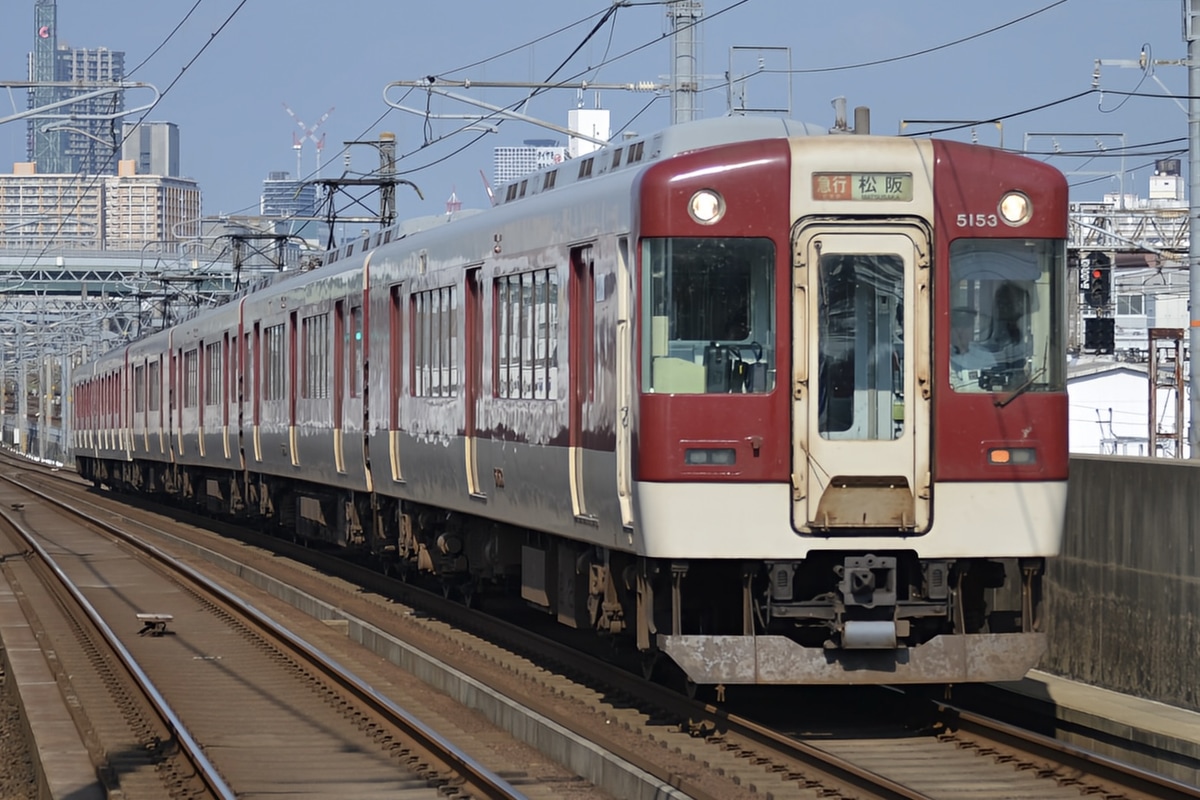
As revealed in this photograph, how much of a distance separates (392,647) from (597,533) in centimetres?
326

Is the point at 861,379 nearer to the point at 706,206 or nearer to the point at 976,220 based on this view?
the point at 976,220

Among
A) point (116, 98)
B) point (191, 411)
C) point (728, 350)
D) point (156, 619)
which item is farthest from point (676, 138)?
point (191, 411)

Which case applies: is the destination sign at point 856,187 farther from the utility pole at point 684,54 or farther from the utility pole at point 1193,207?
the utility pole at point 684,54

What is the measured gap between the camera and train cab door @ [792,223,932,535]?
31.6 ft

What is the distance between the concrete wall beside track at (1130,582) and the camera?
10.3 m

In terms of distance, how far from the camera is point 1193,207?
15.9 m

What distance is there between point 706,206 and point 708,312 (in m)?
0.55

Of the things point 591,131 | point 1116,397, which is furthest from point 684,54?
point 591,131

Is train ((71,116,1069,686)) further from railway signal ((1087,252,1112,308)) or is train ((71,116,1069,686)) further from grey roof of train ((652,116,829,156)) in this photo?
railway signal ((1087,252,1112,308))

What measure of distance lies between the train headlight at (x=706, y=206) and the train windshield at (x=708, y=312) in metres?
0.12

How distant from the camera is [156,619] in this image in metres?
15.6

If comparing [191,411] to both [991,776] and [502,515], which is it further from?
[991,776]

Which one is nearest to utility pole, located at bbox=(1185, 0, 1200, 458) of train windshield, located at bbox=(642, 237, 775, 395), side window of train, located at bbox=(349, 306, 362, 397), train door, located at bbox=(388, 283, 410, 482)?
train windshield, located at bbox=(642, 237, 775, 395)

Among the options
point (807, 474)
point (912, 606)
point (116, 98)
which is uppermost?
point (116, 98)
